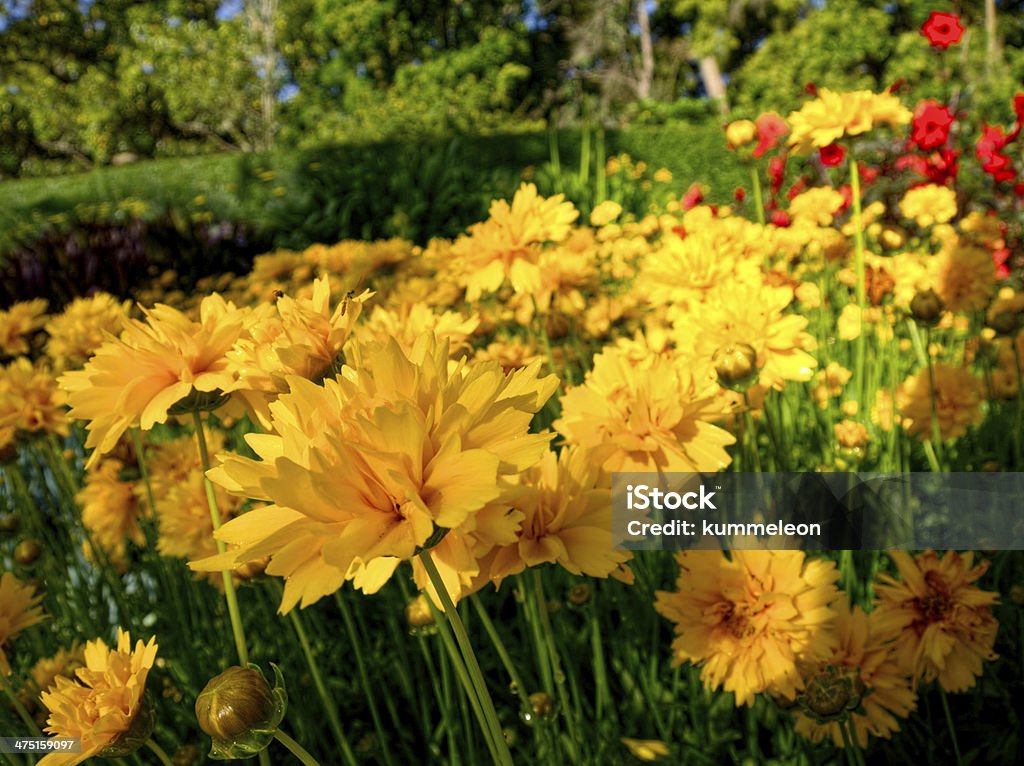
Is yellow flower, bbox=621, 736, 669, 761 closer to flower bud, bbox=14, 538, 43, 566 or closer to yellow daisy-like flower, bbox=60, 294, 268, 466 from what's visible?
yellow daisy-like flower, bbox=60, 294, 268, 466

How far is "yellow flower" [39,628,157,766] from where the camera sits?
2.17 ft

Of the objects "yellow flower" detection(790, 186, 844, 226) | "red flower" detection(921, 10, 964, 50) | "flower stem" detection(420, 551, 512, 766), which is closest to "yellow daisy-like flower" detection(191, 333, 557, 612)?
"flower stem" detection(420, 551, 512, 766)

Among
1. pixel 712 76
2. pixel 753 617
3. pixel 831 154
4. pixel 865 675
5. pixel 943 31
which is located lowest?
pixel 865 675

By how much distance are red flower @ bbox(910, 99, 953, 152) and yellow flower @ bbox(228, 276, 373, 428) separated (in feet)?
7.02

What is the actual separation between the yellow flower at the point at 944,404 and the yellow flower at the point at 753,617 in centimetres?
65

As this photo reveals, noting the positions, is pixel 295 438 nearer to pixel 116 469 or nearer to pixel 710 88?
pixel 116 469

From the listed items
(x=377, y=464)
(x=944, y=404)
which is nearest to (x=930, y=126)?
(x=944, y=404)

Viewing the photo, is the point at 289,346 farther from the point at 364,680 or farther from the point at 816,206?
the point at 816,206

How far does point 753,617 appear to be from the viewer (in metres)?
0.84

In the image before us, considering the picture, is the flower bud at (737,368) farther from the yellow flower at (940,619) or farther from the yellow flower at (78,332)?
the yellow flower at (78,332)

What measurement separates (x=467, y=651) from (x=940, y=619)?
2.33 feet

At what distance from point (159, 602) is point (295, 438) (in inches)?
48.1

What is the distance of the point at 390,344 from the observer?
20.0 inches

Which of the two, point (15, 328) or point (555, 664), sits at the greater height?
point (15, 328)
